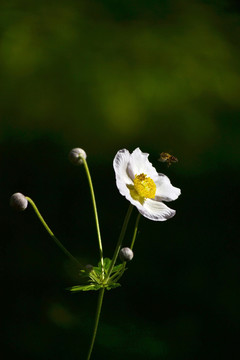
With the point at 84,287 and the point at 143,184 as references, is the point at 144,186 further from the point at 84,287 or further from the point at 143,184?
the point at 84,287

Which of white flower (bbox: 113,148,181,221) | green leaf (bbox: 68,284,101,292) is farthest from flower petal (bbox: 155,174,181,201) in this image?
green leaf (bbox: 68,284,101,292)

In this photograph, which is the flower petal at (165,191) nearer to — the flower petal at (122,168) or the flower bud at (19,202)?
the flower petal at (122,168)

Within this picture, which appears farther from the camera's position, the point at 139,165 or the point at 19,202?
the point at 139,165

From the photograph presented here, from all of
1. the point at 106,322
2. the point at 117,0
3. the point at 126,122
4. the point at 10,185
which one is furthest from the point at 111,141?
the point at 117,0

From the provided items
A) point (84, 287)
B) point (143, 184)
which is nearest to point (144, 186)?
point (143, 184)

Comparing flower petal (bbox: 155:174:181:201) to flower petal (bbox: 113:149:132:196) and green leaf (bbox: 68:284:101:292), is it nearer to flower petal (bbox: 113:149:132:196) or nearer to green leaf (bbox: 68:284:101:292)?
flower petal (bbox: 113:149:132:196)

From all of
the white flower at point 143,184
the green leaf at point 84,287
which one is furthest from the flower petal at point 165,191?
the green leaf at point 84,287
